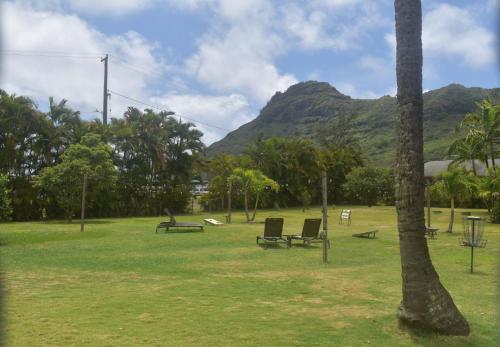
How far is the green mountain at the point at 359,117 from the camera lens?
85.8 meters

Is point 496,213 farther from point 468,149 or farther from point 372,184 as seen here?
point 372,184

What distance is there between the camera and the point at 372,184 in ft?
152

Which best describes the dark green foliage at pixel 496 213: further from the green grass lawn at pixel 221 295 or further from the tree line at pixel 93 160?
the tree line at pixel 93 160

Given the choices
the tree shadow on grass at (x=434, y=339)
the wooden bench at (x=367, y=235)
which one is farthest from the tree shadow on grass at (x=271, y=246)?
the tree shadow on grass at (x=434, y=339)

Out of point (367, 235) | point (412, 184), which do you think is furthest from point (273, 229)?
point (412, 184)

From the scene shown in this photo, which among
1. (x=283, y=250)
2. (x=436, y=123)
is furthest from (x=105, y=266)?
(x=436, y=123)

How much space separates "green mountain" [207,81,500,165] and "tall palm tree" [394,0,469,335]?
42146mm

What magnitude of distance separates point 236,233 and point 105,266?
9.35m

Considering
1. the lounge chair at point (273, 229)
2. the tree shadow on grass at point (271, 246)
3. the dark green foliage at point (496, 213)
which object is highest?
the dark green foliage at point (496, 213)

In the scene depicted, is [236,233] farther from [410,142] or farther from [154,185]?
[154,185]

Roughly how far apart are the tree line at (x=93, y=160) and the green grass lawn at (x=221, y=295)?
1265 cm

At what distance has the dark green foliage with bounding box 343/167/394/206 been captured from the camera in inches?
1827

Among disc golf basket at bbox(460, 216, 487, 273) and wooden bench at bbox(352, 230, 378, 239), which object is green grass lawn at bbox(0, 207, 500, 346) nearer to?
disc golf basket at bbox(460, 216, 487, 273)

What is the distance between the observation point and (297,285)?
8.84 meters
